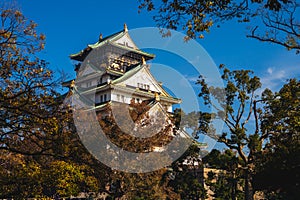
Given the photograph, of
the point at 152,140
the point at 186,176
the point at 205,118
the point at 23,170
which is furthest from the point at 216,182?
the point at 23,170

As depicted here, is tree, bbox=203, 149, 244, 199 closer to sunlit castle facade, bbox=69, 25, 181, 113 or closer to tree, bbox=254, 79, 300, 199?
tree, bbox=254, 79, 300, 199

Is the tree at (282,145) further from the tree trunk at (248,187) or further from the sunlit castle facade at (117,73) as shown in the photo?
the sunlit castle facade at (117,73)

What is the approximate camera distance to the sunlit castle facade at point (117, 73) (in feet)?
111

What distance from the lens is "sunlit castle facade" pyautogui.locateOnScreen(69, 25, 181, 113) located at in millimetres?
33938

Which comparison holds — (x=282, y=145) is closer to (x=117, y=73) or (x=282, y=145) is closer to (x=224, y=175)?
(x=224, y=175)

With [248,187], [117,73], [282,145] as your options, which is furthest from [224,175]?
[117,73]

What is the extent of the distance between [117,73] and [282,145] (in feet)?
68.1

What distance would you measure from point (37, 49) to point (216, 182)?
1779cm

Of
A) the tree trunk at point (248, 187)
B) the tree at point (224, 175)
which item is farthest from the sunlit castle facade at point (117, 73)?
the tree trunk at point (248, 187)

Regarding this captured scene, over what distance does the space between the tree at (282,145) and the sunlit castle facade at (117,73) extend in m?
12.9

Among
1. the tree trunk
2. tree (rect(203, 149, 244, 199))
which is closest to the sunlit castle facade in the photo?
tree (rect(203, 149, 244, 199))

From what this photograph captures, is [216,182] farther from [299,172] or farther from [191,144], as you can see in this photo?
[299,172]

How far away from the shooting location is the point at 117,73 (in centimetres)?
3606

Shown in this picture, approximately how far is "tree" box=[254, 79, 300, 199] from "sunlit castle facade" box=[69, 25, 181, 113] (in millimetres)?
12882
